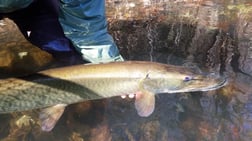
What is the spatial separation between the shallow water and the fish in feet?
1.04

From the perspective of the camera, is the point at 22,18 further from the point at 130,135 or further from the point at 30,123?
the point at 130,135

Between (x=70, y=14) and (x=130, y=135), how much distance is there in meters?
0.94

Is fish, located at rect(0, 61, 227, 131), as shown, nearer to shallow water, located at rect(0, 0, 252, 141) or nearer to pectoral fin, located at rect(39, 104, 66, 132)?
pectoral fin, located at rect(39, 104, 66, 132)

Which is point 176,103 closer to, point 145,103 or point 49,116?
point 145,103

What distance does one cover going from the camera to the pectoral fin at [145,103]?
257cm

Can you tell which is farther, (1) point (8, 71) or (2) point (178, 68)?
(1) point (8, 71)

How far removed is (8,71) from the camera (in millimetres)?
3406

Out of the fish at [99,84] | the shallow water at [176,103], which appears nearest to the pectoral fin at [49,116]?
the fish at [99,84]

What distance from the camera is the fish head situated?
2604 millimetres

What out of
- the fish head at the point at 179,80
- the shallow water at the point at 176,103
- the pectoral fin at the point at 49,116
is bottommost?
the shallow water at the point at 176,103

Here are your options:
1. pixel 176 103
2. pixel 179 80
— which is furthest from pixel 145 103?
pixel 176 103

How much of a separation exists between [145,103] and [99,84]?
321 millimetres

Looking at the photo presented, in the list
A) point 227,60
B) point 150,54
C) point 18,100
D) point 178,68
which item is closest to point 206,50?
point 227,60

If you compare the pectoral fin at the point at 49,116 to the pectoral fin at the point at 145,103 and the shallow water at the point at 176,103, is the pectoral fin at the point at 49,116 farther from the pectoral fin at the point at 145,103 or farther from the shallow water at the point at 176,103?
the pectoral fin at the point at 145,103
